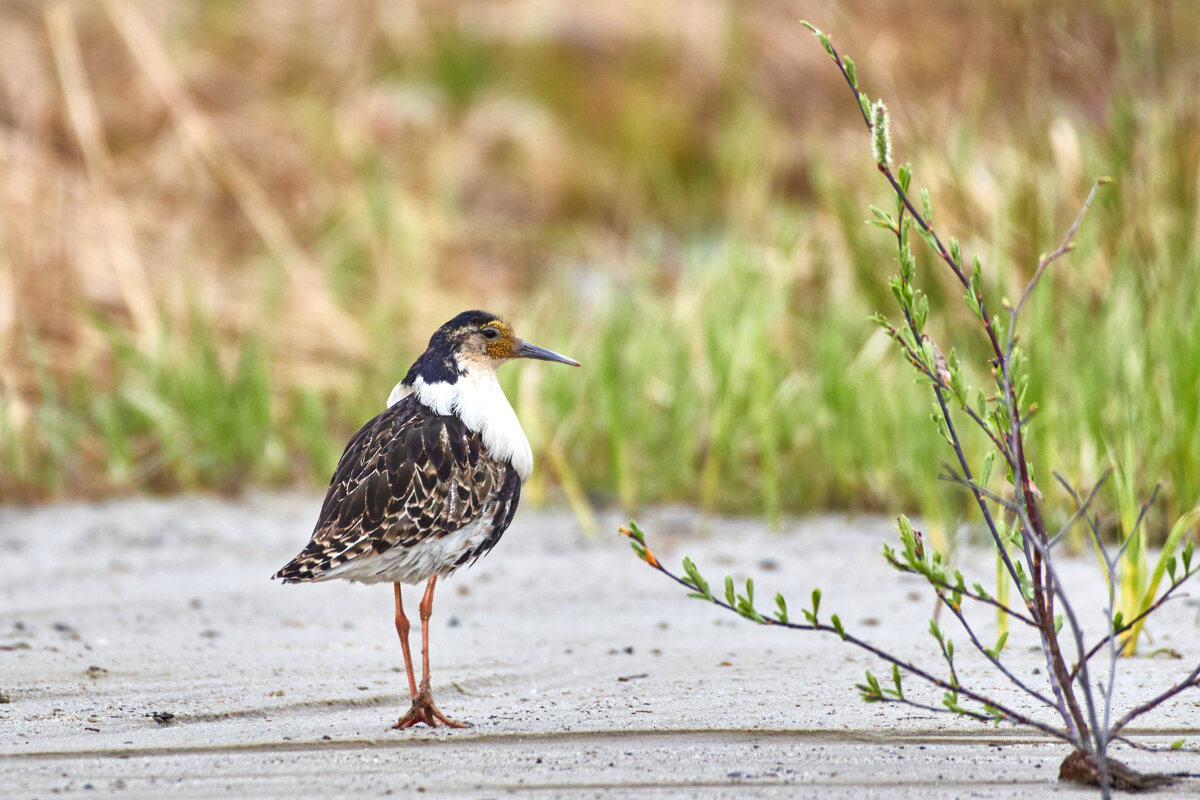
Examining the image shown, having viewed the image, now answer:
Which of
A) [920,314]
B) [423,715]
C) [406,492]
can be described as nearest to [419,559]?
[406,492]

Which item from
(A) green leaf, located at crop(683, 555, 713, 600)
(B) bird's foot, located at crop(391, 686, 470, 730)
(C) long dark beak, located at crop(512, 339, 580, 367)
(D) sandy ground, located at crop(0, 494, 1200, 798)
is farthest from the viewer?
(C) long dark beak, located at crop(512, 339, 580, 367)

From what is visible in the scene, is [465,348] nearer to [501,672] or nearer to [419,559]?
[419,559]

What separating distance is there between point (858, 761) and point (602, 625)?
71.2 inches

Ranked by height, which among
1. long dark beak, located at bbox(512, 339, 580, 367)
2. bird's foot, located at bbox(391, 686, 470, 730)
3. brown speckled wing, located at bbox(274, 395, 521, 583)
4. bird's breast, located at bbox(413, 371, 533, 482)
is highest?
long dark beak, located at bbox(512, 339, 580, 367)

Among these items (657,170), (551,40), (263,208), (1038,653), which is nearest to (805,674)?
(1038,653)

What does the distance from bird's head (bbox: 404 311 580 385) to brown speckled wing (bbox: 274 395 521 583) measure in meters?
0.13

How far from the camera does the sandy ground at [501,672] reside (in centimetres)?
299

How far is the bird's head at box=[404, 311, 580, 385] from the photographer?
4012 mm

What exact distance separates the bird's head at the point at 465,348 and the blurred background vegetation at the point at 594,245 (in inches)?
76.3

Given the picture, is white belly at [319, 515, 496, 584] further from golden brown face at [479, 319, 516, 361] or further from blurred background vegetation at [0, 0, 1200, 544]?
blurred background vegetation at [0, 0, 1200, 544]

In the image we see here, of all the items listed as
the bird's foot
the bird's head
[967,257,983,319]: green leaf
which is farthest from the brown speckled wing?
[967,257,983,319]: green leaf

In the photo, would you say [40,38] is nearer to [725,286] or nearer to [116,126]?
[116,126]

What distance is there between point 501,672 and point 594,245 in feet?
22.2

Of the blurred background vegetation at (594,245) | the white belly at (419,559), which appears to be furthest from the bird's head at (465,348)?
the blurred background vegetation at (594,245)
